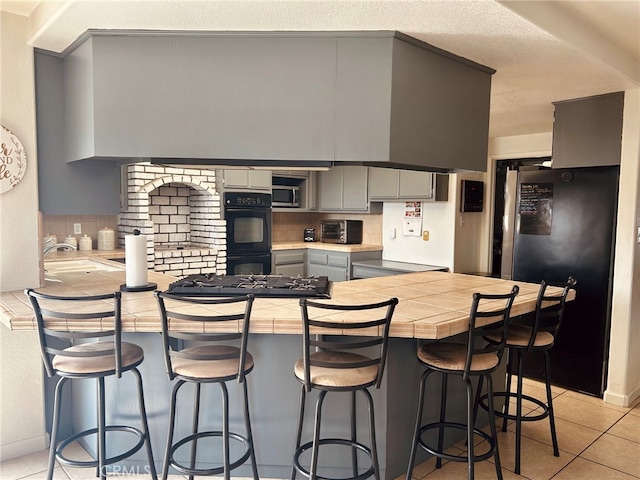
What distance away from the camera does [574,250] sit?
3660 mm

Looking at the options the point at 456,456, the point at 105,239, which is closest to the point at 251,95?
the point at 456,456

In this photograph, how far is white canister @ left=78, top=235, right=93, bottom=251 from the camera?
14.8 ft

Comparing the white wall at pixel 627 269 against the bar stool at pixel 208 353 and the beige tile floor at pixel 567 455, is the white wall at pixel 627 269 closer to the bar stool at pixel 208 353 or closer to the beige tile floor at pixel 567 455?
the beige tile floor at pixel 567 455

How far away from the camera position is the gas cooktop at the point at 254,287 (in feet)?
8.18

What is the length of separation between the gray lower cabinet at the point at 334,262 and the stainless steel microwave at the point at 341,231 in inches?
13.4

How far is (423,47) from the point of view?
2510 millimetres

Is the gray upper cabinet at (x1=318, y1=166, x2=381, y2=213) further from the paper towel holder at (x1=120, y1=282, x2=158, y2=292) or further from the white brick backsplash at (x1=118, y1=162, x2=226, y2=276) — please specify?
the paper towel holder at (x1=120, y1=282, x2=158, y2=292)

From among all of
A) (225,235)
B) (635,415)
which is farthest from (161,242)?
(635,415)

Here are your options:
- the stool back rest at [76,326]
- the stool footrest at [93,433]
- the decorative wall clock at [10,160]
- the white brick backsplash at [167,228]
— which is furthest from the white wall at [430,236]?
the decorative wall clock at [10,160]

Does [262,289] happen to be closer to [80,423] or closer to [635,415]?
[80,423]

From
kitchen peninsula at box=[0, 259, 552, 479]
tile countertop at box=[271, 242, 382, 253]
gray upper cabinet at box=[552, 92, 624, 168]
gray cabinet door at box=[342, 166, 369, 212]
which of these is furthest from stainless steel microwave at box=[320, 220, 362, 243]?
kitchen peninsula at box=[0, 259, 552, 479]

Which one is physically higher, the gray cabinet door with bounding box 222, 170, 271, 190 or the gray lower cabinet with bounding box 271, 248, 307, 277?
the gray cabinet door with bounding box 222, 170, 271, 190

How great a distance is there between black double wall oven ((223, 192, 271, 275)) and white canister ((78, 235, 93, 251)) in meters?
1.35

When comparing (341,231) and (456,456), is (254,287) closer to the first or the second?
(456,456)
